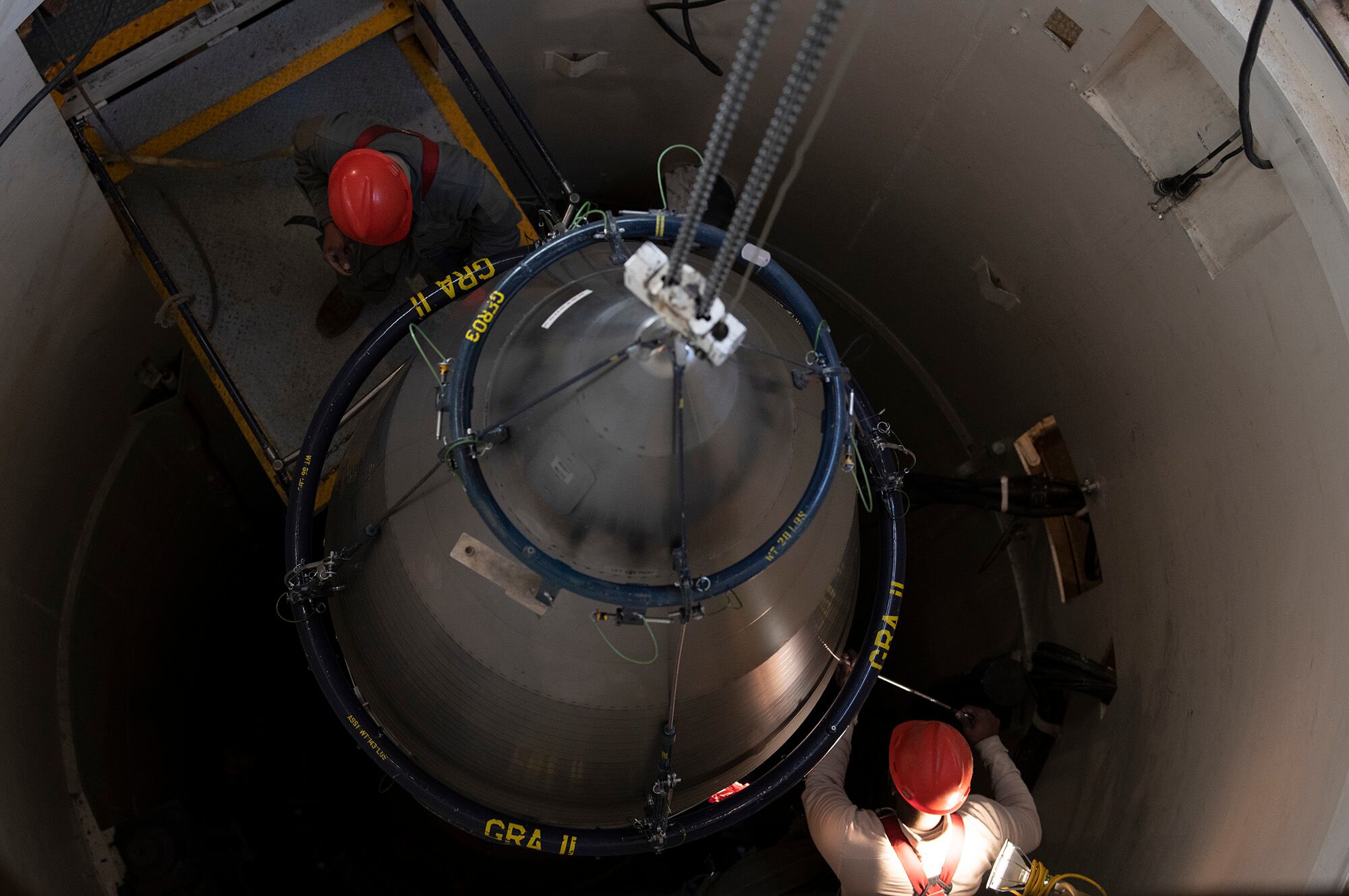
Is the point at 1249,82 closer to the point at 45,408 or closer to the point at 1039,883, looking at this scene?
the point at 1039,883

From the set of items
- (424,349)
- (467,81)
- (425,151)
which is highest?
(467,81)

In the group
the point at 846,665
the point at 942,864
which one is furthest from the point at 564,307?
the point at 942,864

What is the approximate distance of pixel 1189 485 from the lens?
4.57 metres

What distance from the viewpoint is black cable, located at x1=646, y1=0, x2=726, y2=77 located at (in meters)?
5.03

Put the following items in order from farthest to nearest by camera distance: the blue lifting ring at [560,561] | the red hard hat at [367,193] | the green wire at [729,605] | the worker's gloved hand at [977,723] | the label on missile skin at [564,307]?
the worker's gloved hand at [977,723]
the red hard hat at [367,193]
the green wire at [729,605]
the label on missile skin at [564,307]
the blue lifting ring at [560,561]

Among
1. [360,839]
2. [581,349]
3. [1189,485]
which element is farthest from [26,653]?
[1189,485]

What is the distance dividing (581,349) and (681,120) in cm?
379

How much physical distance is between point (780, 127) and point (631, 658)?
1.70 m

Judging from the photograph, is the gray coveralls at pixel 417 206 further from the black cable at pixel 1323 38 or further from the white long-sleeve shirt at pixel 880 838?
the black cable at pixel 1323 38

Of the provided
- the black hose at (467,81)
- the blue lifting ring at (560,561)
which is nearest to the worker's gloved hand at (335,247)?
the black hose at (467,81)

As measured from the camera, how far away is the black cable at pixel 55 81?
3.58 meters

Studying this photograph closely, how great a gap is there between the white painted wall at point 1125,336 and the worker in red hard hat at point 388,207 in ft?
4.33

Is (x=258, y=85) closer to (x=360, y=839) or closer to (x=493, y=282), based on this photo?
(x=493, y=282)

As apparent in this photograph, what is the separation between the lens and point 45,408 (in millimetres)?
4699
